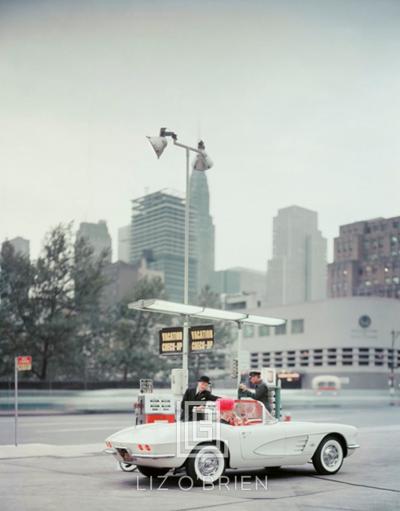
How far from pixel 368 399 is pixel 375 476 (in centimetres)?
5293

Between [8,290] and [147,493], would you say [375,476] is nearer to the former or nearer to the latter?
[147,493]

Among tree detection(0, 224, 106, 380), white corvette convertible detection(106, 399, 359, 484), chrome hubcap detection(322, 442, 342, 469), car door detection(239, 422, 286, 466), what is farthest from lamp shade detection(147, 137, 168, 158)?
tree detection(0, 224, 106, 380)

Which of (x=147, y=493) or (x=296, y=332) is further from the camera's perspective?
(x=296, y=332)

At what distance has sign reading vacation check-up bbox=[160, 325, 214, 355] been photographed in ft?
58.4

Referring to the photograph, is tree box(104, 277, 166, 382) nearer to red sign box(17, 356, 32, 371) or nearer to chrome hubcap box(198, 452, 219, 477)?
red sign box(17, 356, 32, 371)

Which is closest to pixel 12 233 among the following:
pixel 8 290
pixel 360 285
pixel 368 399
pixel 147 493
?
pixel 8 290

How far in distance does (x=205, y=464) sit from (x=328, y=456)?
2.40 meters

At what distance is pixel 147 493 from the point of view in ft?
35.4

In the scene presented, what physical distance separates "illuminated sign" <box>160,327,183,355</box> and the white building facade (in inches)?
2962

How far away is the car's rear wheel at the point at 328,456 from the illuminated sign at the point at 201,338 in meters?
5.21

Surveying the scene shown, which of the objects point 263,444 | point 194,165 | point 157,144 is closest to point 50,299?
point 194,165

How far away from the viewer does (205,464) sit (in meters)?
11.4

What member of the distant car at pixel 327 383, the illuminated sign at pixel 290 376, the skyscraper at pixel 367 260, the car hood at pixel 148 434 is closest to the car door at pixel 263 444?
the car hood at pixel 148 434

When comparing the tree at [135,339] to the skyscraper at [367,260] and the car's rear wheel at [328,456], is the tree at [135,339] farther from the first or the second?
the skyscraper at [367,260]
